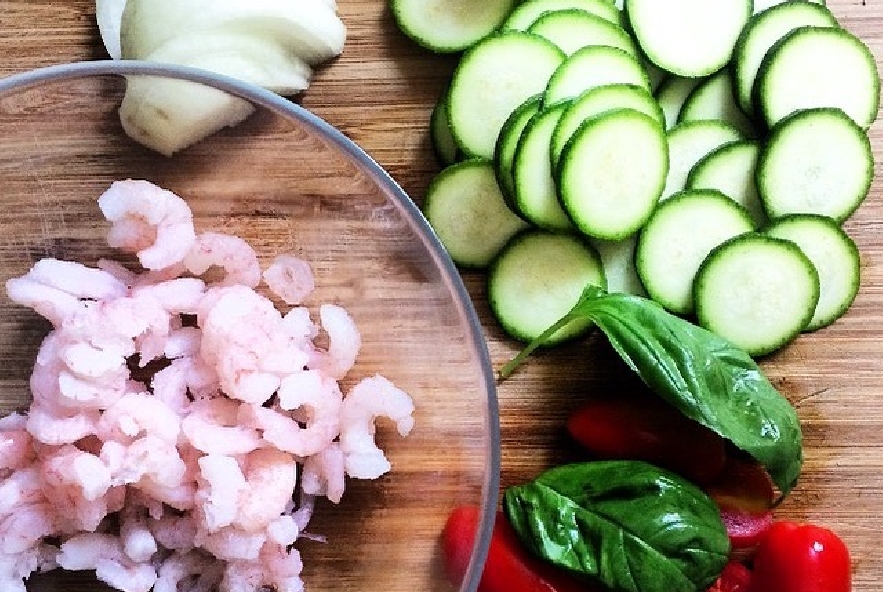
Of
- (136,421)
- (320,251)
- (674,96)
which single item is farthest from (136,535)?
(674,96)

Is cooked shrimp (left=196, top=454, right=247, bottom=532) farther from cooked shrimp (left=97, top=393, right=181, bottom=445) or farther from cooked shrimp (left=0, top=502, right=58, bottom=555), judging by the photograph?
cooked shrimp (left=0, top=502, right=58, bottom=555)

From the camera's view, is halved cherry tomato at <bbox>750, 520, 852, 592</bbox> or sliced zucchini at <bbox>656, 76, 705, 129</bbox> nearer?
halved cherry tomato at <bbox>750, 520, 852, 592</bbox>

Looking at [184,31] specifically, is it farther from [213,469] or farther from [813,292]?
[813,292]

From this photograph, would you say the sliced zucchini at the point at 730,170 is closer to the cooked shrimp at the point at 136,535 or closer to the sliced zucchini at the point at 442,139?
the sliced zucchini at the point at 442,139

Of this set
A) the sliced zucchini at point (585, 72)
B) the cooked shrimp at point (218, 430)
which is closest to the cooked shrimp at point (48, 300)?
the cooked shrimp at point (218, 430)

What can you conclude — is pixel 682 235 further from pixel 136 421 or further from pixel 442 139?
pixel 136 421

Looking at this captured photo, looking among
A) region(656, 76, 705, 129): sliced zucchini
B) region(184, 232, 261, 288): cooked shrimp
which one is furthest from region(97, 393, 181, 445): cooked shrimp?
region(656, 76, 705, 129): sliced zucchini

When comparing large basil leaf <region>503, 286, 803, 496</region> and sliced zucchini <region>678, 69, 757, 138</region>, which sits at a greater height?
sliced zucchini <region>678, 69, 757, 138</region>
